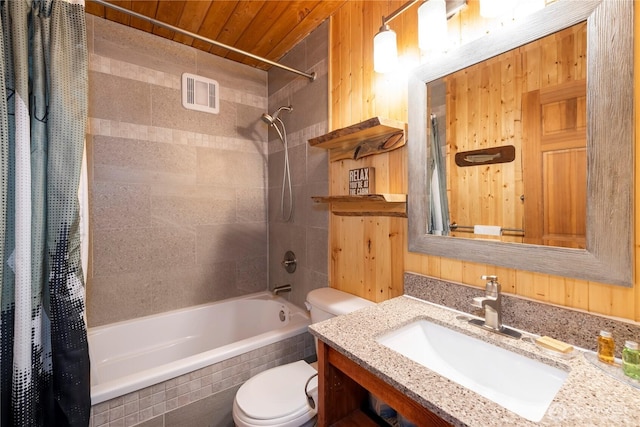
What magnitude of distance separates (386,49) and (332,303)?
4.11 feet

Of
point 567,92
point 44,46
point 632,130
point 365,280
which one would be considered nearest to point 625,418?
point 632,130

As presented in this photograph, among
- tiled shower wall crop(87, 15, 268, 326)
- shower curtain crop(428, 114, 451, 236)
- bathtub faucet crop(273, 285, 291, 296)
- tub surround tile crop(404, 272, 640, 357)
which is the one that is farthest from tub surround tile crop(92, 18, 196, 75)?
tub surround tile crop(404, 272, 640, 357)

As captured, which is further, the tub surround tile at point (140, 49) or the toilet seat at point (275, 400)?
the tub surround tile at point (140, 49)

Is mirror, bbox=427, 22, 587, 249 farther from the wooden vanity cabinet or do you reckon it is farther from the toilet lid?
the toilet lid

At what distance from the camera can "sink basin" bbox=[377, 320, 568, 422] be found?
77 cm

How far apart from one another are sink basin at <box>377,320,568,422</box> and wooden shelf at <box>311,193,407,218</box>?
51cm

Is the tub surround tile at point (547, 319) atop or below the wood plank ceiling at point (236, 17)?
below

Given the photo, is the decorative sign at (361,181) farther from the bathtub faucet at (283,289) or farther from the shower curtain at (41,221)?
the shower curtain at (41,221)

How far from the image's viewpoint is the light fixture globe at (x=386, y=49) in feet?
4.27

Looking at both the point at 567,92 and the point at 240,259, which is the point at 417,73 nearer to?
the point at 567,92

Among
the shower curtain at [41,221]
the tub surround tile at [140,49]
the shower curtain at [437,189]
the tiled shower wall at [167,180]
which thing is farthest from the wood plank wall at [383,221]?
the shower curtain at [41,221]

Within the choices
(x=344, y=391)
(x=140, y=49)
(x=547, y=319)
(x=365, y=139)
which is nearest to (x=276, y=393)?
(x=344, y=391)

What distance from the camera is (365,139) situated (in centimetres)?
150

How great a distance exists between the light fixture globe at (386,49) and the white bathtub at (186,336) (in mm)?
1492
